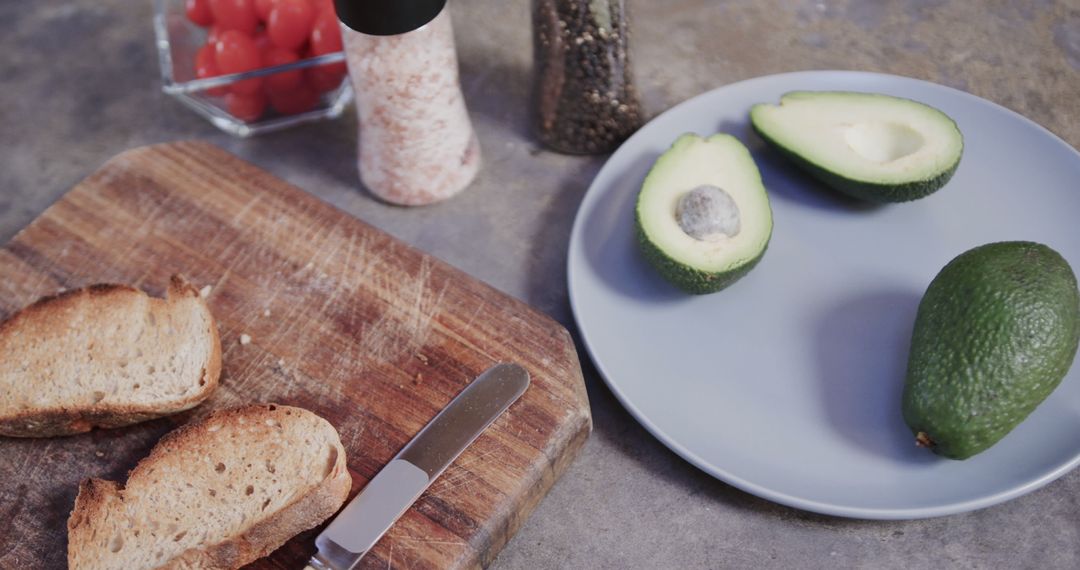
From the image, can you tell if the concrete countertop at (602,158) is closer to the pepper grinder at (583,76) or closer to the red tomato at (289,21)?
the pepper grinder at (583,76)

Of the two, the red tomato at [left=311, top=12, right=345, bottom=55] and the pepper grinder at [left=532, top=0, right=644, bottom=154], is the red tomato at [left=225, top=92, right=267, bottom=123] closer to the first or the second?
the red tomato at [left=311, top=12, right=345, bottom=55]

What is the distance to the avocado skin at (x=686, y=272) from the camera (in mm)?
1212

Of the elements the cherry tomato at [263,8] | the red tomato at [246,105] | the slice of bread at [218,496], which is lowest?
the slice of bread at [218,496]

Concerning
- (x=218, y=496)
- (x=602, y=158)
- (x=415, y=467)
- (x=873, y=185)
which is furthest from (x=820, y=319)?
(x=218, y=496)

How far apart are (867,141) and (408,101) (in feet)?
2.23

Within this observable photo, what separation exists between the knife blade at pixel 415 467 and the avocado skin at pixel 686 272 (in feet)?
0.76

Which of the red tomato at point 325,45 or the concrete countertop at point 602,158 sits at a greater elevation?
the red tomato at point 325,45

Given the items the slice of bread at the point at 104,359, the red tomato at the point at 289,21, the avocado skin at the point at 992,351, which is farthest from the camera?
the red tomato at the point at 289,21

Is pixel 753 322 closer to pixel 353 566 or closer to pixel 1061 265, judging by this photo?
pixel 1061 265

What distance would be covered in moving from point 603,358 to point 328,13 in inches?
29.4

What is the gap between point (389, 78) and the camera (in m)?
1.33

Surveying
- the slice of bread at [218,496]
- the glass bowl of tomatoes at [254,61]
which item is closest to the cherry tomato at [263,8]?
the glass bowl of tomatoes at [254,61]

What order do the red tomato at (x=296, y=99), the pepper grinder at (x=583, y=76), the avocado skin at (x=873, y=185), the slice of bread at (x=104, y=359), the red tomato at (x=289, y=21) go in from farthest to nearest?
the red tomato at (x=296, y=99), the red tomato at (x=289, y=21), the pepper grinder at (x=583, y=76), the avocado skin at (x=873, y=185), the slice of bread at (x=104, y=359)

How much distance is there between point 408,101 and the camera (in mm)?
1366
